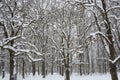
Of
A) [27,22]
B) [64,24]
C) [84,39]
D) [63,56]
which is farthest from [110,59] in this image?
[64,24]

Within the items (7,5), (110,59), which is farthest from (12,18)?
(110,59)

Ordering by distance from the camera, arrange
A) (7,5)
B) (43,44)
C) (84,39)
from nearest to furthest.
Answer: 1. (84,39)
2. (7,5)
3. (43,44)

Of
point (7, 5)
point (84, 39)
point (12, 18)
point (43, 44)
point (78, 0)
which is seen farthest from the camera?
point (43, 44)

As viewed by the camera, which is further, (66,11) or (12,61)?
(66,11)

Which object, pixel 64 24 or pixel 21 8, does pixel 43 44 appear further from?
pixel 21 8

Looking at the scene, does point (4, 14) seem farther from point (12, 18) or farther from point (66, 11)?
point (66, 11)

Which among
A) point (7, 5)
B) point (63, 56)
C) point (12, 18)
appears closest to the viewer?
point (12, 18)

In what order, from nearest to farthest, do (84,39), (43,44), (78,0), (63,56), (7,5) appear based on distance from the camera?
(84,39) < (78,0) < (7,5) < (63,56) < (43,44)

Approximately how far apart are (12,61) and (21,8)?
4408 millimetres

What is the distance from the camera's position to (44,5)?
119ft

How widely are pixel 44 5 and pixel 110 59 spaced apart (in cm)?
2552

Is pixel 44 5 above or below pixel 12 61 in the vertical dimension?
above

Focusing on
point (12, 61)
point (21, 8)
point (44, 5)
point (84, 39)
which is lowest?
point (12, 61)

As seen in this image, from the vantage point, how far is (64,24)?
90.4 feet
